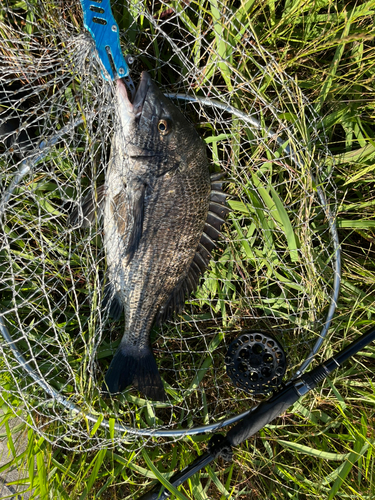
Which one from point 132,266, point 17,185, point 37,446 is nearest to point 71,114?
point 17,185

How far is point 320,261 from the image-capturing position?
7.57ft

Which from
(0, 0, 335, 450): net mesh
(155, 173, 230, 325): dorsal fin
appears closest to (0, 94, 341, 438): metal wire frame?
(0, 0, 335, 450): net mesh

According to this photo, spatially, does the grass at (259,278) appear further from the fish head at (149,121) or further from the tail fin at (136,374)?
the fish head at (149,121)

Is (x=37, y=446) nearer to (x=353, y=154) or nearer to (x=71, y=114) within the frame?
(x=71, y=114)

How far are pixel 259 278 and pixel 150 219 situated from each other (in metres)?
0.90

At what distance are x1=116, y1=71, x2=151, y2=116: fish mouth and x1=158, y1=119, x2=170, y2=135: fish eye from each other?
125 mm

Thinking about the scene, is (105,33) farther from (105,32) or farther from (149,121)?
(149,121)

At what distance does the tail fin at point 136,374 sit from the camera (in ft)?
7.23

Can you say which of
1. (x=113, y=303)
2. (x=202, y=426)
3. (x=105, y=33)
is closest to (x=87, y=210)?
(x=113, y=303)

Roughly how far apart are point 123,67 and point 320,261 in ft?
5.46

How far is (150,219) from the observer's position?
2.04 m

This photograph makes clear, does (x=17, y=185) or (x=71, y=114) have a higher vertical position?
(x=71, y=114)

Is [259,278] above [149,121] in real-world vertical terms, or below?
below

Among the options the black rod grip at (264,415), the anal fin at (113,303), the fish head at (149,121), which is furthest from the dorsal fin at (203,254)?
the black rod grip at (264,415)
